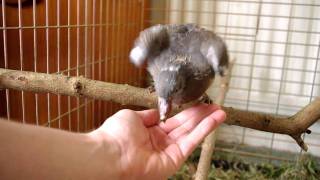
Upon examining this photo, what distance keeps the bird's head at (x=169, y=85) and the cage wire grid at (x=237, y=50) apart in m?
0.83

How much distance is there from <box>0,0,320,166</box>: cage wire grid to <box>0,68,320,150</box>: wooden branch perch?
0.52m

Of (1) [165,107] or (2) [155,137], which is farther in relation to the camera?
(2) [155,137]

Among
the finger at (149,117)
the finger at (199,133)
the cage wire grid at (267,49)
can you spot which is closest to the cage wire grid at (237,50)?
the cage wire grid at (267,49)

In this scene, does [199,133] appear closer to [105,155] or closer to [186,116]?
[186,116]

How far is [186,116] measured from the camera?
98 centimetres

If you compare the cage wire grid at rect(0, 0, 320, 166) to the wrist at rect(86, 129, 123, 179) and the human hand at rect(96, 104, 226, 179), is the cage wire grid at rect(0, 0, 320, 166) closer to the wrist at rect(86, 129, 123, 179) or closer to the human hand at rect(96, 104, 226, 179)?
the human hand at rect(96, 104, 226, 179)

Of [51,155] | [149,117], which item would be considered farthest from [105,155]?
[149,117]

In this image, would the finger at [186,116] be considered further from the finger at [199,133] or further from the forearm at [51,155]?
the forearm at [51,155]

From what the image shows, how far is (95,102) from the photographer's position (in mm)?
1854

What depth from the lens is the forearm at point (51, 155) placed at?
1.90 feet

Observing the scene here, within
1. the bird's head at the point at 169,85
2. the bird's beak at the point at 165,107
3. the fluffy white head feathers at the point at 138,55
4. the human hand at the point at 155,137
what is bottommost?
the human hand at the point at 155,137

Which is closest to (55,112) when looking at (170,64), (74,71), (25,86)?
(74,71)

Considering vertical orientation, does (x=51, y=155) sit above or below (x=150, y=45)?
below

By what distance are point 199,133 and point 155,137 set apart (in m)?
0.11
